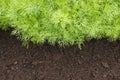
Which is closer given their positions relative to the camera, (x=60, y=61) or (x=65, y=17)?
(x=65, y=17)

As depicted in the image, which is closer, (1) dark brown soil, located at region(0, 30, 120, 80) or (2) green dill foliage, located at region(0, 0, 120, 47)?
(2) green dill foliage, located at region(0, 0, 120, 47)

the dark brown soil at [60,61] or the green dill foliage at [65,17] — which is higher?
the green dill foliage at [65,17]

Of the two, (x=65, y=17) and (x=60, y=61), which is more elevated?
(x=65, y=17)

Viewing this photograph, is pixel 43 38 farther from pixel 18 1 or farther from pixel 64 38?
pixel 18 1

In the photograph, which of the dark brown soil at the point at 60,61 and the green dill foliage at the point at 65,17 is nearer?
the green dill foliage at the point at 65,17

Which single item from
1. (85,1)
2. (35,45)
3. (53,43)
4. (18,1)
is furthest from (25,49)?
(85,1)
